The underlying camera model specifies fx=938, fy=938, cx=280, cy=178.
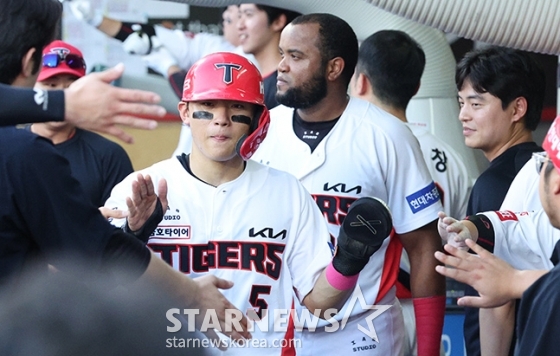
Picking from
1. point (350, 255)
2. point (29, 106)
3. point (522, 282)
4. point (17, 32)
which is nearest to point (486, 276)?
point (522, 282)

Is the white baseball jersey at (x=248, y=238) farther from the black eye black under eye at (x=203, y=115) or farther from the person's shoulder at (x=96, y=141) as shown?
the person's shoulder at (x=96, y=141)

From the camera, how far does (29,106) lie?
6.22 ft

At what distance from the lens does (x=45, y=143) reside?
212 cm

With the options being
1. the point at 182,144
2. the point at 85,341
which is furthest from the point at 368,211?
the point at 182,144

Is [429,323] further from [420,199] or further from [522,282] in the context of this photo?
[522,282]

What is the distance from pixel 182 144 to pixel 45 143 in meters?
3.73

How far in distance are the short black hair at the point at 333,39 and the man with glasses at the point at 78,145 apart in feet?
3.63

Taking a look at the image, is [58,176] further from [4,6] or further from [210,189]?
[210,189]

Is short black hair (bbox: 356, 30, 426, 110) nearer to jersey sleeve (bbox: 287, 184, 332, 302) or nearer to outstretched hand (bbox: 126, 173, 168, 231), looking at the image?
jersey sleeve (bbox: 287, 184, 332, 302)

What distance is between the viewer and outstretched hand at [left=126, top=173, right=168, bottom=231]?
2705 mm

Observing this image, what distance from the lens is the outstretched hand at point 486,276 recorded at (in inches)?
88.3

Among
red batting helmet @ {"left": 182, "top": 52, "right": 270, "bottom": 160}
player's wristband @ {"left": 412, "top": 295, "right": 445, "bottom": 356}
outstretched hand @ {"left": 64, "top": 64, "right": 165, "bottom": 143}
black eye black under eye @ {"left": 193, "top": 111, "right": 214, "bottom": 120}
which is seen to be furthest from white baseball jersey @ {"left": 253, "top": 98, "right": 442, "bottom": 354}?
outstretched hand @ {"left": 64, "top": 64, "right": 165, "bottom": 143}

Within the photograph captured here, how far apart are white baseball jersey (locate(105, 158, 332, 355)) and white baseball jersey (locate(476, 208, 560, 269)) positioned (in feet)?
1.76

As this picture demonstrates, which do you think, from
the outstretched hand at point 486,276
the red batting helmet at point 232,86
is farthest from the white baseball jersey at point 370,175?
the outstretched hand at point 486,276
